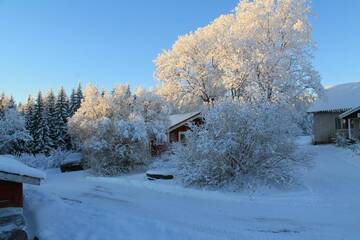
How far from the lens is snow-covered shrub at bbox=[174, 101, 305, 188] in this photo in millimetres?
14031

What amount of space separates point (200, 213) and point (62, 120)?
3717 centimetres

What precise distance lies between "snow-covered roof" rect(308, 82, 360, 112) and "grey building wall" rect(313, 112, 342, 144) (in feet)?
2.03

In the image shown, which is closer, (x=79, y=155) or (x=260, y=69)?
(x=260, y=69)

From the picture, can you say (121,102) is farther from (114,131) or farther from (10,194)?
(10,194)

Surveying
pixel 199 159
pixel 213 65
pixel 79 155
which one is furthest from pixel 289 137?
pixel 79 155

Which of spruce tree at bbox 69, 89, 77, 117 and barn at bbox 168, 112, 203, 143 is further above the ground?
spruce tree at bbox 69, 89, 77, 117

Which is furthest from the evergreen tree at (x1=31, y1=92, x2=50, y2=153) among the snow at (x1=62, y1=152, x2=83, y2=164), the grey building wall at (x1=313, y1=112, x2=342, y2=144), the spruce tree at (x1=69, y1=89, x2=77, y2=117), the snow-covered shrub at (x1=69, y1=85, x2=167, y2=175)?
the grey building wall at (x1=313, y1=112, x2=342, y2=144)

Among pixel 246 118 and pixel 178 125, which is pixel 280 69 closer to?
pixel 178 125

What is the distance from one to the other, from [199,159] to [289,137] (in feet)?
11.8

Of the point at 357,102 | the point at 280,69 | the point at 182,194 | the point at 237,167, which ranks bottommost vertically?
the point at 182,194

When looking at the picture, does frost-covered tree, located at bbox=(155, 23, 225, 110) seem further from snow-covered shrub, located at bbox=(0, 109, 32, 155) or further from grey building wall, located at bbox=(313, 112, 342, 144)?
snow-covered shrub, located at bbox=(0, 109, 32, 155)

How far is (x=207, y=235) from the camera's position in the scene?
312 inches

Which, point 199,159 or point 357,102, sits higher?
point 357,102

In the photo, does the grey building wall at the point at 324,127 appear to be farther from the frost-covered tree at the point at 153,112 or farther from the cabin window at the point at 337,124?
the frost-covered tree at the point at 153,112
